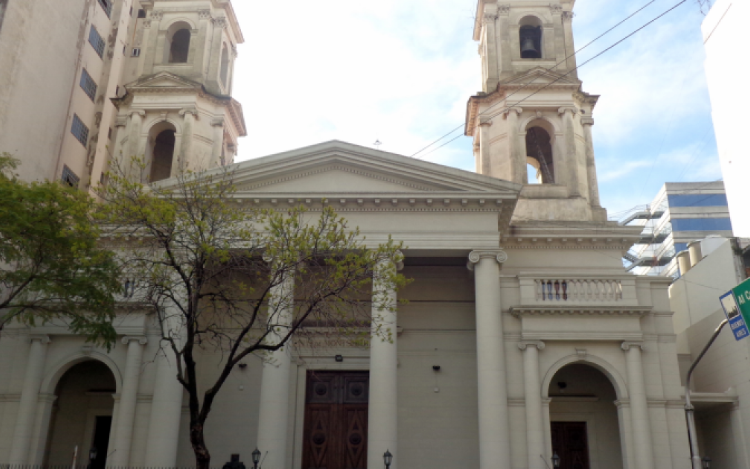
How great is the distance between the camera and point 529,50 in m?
29.9

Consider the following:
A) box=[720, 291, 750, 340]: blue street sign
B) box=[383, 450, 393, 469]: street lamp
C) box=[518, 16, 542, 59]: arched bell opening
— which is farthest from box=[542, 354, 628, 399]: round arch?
box=[518, 16, 542, 59]: arched bell opening

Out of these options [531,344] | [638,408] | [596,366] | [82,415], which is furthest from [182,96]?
[638,408]

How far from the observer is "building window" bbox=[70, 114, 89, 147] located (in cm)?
3231

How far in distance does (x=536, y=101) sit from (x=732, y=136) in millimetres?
12941

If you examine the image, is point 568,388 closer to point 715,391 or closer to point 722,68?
point 715,391

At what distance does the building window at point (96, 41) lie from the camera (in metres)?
34.2

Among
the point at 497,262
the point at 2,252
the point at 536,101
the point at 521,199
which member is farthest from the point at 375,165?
the point at 2,252

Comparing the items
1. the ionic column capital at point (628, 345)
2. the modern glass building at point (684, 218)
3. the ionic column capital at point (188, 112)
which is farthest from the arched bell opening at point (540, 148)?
the modern glass building at point (684, 218)

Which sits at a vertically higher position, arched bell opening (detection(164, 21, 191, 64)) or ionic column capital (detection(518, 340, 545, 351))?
arched bell opening (detection(164, 21, 191, 64))

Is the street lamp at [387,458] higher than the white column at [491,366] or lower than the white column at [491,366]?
lower

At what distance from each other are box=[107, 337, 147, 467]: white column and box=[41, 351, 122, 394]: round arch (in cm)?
41

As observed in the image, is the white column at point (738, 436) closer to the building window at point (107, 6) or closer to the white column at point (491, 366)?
the white column at point (491, 366)

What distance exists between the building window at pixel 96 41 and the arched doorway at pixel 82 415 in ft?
58.8

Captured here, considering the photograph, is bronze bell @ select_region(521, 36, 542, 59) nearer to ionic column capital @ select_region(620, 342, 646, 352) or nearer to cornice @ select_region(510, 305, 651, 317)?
cornice @ select_region(510, 305, 651, 317)
